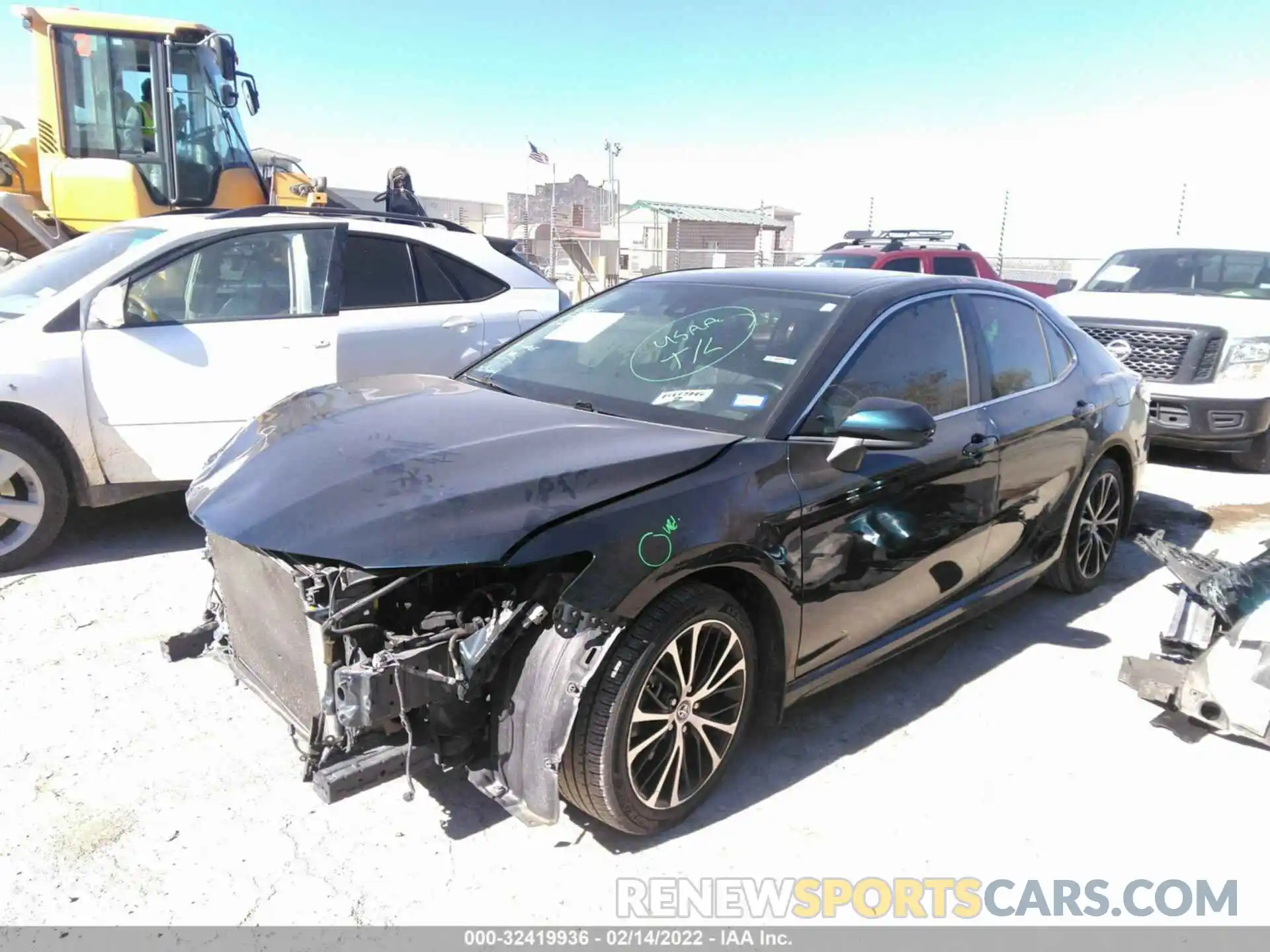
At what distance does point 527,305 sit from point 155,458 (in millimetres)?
2593

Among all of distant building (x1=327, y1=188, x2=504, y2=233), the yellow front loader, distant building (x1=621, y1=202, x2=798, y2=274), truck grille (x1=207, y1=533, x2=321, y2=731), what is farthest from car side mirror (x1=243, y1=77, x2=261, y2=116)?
distant building (x1=327, y1=188, x2=504, y2=233)

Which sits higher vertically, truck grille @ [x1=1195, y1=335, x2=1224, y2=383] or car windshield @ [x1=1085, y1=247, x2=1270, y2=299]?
car windshield @ [x1=1085, y1=247, x2=1270, y2=299]

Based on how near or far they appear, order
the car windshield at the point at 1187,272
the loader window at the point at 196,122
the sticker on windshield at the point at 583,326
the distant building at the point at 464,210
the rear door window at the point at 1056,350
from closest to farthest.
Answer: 1. the sticker on windshield at the point at 583,326
2. the rear door window at the point at 1056,350
3. the car windshield at the point at 1187,272
4. the loader window at the point at 196,122
5. the distant building at the point at 464,210

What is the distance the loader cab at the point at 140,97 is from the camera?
31.3 feet

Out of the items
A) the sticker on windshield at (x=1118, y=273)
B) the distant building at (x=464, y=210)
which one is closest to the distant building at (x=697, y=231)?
the distant building at (x=464, y=210)

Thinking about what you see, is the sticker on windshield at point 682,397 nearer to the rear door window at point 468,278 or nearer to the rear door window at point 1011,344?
the rear door window at point 1011,344

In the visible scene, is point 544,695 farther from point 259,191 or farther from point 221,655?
point 259,191

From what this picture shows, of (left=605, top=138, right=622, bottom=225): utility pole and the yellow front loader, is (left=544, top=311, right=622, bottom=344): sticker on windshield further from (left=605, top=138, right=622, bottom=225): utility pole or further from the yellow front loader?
(left=605, top=138, right=622, bottom=225): utility pole

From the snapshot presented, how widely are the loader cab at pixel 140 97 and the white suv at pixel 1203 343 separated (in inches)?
354

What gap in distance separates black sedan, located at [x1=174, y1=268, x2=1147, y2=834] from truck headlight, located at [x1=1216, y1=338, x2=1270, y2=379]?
4.59 metres

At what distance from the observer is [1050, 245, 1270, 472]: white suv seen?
7.41 metres

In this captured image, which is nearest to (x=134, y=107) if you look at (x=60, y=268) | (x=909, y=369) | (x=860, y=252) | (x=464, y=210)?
(x=60, y=268)

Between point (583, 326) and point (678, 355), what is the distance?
0.66 m

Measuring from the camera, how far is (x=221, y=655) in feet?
10.5
